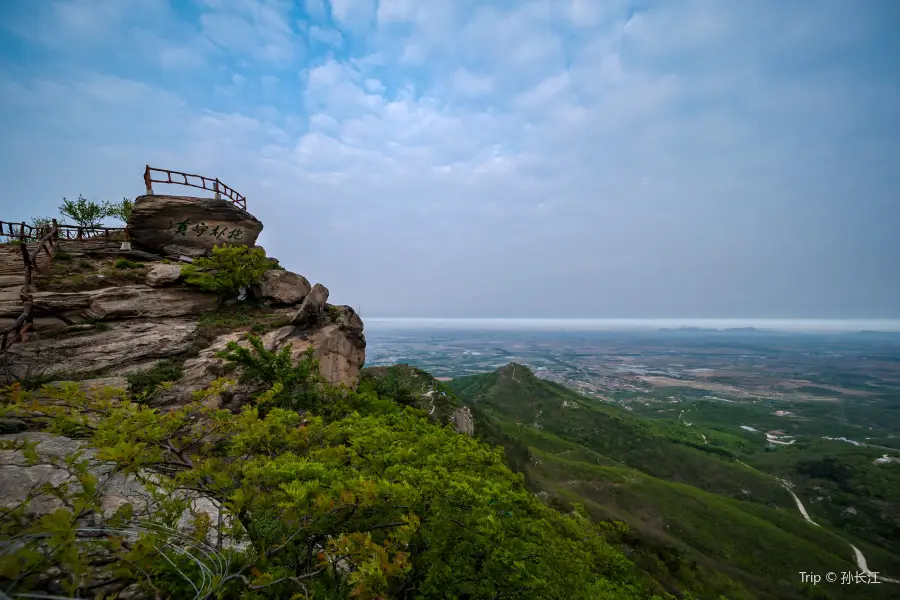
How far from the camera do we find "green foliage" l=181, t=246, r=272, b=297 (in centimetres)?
1970

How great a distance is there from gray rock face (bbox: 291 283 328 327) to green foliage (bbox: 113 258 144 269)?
9864mm

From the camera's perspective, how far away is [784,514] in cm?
6238

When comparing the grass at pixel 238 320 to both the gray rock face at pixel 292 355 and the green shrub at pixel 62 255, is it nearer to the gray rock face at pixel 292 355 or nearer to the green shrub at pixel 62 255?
the gray rock face at pixel 292 355

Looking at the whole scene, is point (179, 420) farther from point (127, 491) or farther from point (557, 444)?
point (557, 444)

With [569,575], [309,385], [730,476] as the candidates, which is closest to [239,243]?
[309,385]

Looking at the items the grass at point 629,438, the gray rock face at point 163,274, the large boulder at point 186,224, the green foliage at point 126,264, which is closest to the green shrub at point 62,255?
the green foliage at point 126,264

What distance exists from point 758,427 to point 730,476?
88721 mm

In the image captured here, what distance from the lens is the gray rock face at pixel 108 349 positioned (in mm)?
13602

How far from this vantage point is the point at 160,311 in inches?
707

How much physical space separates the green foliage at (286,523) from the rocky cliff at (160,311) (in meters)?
5.74

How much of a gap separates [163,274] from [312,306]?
8.42 metres

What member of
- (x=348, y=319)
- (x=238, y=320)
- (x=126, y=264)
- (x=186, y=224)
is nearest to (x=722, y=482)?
(x=348, y=319)

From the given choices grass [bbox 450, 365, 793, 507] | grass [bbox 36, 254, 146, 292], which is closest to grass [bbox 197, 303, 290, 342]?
grass [bbox 36, 254, 146, 292]

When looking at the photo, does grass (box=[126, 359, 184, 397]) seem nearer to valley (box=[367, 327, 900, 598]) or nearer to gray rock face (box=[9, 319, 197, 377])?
gray rock face (box=[9, 319, 197, 377])
